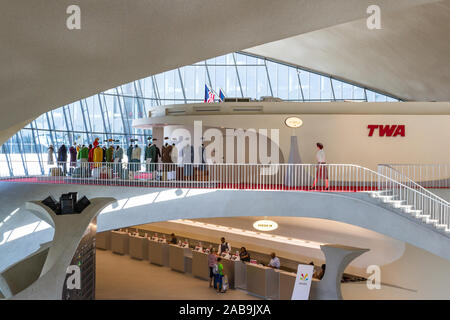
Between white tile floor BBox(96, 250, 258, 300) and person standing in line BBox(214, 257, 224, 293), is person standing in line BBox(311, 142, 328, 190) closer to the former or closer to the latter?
person standing in line BBox(214, 257, 224, 293)

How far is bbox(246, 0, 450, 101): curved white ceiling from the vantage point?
2177 centimetres

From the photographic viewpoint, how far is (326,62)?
117ft

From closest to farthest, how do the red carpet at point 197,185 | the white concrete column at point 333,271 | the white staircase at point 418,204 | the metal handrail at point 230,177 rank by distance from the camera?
1. the white staircase at point 418,204
2. the white concrete column at point 333,271
3. the red carpet at point 197,185
4. the metal handrail at point 230,177

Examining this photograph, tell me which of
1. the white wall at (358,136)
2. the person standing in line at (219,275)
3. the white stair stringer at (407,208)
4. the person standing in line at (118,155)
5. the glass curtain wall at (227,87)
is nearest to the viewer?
the white stair stringer at (407,208)

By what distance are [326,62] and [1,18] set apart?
30205 mm

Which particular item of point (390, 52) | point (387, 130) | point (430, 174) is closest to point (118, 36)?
point (387, 130)

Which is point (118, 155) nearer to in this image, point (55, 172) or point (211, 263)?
point (55, 172)

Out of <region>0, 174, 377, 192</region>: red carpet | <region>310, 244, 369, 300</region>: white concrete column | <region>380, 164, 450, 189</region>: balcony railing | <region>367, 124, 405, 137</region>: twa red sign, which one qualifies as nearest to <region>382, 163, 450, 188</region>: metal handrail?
<region>380, 164, 450, 189</region>: balcony railing

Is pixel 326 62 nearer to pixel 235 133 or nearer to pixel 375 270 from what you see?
pixel 235 133

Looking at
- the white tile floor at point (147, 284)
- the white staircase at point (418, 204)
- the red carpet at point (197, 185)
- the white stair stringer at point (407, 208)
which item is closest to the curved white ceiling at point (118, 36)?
the red carpet at point (197, 185)

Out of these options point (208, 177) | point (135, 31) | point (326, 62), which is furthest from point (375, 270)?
point (326, 62)

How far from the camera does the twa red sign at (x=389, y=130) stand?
19359 mm

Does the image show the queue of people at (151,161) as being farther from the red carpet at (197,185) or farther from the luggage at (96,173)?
the red carpet at (197,185)

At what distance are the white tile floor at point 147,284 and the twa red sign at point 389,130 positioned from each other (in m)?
8.85
